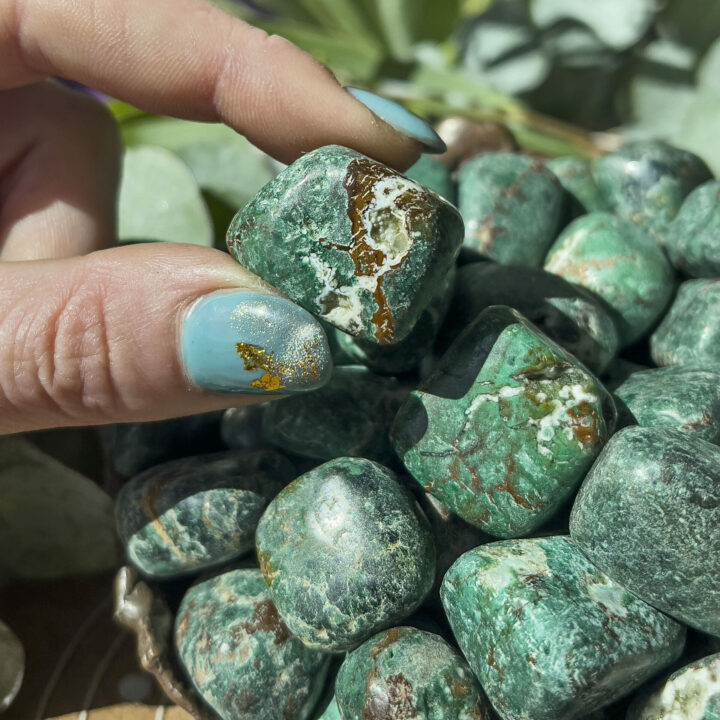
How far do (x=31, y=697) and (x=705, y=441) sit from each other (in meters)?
0.58

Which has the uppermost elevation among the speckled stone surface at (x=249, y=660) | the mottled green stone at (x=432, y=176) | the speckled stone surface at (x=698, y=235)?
the speckled stone surface at (x=698, y=235)

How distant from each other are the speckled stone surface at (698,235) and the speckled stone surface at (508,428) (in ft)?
0.62

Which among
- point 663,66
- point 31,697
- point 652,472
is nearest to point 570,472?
point 652,472

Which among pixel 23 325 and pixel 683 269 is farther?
pixel 683 269

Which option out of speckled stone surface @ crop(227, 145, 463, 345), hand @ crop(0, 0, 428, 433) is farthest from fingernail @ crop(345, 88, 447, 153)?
speckled stone surface @ crop(227, 145, 463, 345)

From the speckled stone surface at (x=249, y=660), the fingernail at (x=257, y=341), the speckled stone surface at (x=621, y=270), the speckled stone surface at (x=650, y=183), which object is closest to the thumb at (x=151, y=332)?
the fingernail at (x=257, y=341)

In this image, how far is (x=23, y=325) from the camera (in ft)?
1.57

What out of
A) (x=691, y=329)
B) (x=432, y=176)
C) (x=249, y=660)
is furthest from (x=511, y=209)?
(x=249, y=660)

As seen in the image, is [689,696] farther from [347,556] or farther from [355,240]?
[355,240]

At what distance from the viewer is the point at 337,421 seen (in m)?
0.55

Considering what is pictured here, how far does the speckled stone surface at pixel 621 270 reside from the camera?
607mm

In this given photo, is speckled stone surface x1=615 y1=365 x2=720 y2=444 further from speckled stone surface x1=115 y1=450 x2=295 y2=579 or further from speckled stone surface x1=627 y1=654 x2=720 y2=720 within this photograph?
speckled stone surface x1=115 y1=450 x2=295 y2=579

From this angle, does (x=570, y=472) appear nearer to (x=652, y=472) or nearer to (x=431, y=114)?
(x=652, y=472)

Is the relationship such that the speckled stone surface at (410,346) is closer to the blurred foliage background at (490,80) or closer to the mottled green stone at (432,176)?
the mottled green stone at (432,176)
